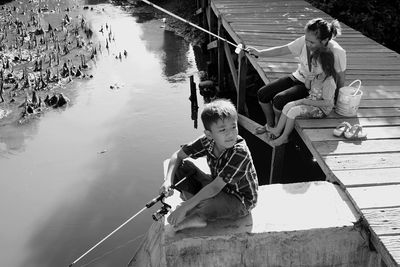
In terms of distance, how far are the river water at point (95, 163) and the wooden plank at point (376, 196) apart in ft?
9.42

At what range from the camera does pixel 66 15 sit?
13.8 metres

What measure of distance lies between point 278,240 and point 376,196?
878 mm

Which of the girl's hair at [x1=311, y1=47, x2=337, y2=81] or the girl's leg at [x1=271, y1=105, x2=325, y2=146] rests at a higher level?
the girl's hair at [x1=311, y1=47, x2=337, y2=81]

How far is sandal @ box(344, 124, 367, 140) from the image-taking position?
407 cm

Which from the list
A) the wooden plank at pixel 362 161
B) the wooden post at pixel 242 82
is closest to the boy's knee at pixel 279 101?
the wooden plank at pixel 362 161

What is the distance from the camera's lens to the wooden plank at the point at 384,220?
293cm

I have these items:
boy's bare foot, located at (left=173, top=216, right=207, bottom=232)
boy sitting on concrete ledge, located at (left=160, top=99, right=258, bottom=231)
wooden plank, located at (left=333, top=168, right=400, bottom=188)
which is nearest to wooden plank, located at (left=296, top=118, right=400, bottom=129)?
wooden plank, located at (left=333, top=168, right=400, bottom=188)

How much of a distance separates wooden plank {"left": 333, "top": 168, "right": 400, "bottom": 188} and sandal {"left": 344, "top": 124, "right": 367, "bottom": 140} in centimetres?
54

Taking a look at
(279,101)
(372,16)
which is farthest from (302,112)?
(372,16)

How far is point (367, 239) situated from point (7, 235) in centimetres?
435

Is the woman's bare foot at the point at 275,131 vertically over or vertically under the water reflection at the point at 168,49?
over

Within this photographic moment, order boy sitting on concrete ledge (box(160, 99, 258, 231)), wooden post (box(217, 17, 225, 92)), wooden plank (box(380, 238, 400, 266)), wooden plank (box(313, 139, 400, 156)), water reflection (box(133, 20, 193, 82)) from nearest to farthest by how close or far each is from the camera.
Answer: wooden plank (box(380, 238, 400, 266))
boy sitting on concrete ledge (box(160, 99, 258, 231))
wooden plank (box(313, 139, 400, 156))
wooden post (box(217, 17, 225, 92))
water reflection (box(133, 20, 193, 82))

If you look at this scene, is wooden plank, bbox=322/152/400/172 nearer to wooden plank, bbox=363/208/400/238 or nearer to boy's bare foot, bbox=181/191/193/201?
wooden plank, bbox=363/208/400/238

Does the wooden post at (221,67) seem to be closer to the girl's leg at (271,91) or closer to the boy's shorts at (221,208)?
the girl's leg at (271,91)
